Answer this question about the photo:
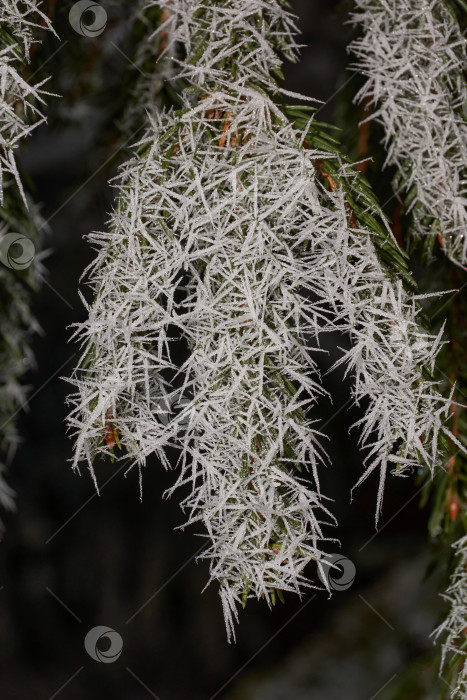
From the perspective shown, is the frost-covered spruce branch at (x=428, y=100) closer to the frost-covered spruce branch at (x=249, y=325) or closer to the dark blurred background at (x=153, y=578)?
the frost-covered spruce branch at (x=249, y=325)

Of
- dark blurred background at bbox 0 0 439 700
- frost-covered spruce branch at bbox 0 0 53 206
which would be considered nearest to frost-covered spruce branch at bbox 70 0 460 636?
frost-covered spruce branch at bbox 0 0 53 206

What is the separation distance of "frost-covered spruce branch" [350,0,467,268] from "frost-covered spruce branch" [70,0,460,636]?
13cm

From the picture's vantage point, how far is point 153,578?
1.20 m

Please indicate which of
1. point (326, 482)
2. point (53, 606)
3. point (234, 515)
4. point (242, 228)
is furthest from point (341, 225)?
point (53, 606)

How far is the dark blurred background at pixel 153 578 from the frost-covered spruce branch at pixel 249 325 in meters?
0.67

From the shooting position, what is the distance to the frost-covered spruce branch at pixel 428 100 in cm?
43

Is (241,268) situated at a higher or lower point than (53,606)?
higher

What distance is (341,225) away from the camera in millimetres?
311

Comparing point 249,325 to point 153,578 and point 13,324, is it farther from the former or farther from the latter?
point 153,578

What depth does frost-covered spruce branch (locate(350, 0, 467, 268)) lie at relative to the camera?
43cm

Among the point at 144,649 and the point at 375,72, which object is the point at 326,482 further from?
the point at 375,72

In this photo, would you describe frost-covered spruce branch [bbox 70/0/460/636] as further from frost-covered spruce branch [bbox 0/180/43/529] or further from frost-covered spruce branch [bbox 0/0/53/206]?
frost-covered spruce branch [bbox 0/180/43/529]

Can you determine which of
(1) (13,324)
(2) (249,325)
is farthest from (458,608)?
(1) (13,324)

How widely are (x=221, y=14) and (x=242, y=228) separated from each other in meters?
0.14
